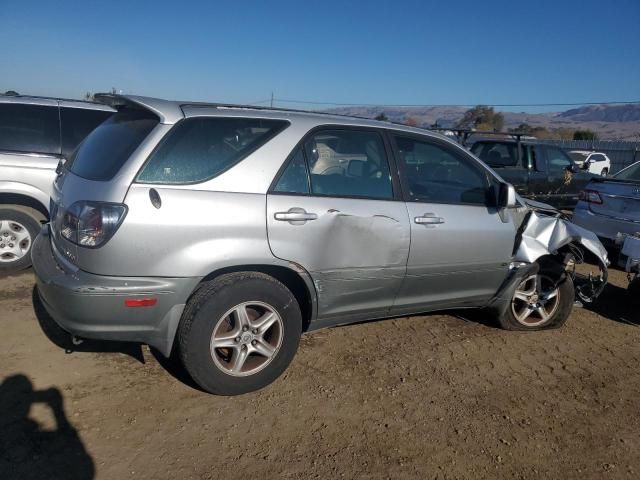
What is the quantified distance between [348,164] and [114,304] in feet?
5.95

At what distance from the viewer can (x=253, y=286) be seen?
320 cm

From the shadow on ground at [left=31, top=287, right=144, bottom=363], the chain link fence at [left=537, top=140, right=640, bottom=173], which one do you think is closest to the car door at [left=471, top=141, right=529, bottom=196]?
the shadow on ground at [left=31, top=287, right=144, bottom=363]

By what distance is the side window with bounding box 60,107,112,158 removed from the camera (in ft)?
18.7

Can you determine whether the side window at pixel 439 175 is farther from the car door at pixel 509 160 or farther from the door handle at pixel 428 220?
the car door at pixel 509 160

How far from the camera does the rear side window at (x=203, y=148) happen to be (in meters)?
3.00

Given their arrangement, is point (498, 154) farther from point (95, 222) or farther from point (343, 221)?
point (95, 222)

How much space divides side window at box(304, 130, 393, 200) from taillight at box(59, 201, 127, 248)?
48.2 inches

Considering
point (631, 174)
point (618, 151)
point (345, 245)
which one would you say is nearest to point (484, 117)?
point (618, 151)

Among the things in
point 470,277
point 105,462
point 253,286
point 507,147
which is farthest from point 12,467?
point 507,147

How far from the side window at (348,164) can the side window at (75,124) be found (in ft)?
11.1

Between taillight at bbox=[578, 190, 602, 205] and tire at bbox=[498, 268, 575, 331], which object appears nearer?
tire at bbox=[498, 268, 575, 331]

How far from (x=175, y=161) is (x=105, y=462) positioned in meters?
1.64

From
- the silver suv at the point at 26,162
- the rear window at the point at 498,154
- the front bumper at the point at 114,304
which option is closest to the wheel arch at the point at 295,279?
the front bumper at the point at 114,304

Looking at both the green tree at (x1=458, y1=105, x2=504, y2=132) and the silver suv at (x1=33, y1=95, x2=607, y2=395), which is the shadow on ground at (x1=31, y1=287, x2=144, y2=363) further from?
the green tree at (x1=458, y1=105, x2=504, y2=132)
